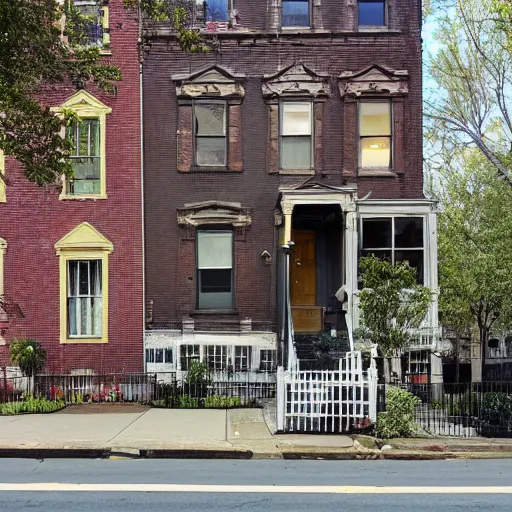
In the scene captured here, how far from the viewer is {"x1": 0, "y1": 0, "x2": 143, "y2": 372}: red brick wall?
55.3ft

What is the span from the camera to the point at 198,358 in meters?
16.9

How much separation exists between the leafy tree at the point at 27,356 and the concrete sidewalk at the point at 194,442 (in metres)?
2.81

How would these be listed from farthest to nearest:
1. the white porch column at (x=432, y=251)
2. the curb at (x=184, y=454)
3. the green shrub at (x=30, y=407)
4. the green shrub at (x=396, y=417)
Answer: the white porch column at (x=432, y=251)
the green shrub at (x=30, y=407)
the green shrub at (x=396, y=417)
the curb at (x=184, y=454)

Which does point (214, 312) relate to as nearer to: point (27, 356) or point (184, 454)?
point (27, 356)

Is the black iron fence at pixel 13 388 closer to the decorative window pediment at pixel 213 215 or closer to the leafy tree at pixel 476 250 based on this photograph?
the decorative window pediment at pixel 213 215

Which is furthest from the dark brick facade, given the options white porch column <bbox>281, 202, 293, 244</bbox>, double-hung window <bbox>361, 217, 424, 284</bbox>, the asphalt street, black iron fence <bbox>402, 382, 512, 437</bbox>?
the asphalt street

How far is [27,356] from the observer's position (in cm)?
1625

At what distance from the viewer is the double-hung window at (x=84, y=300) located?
17016 millimetres

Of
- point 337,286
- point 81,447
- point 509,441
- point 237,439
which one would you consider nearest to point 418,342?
point 337,286

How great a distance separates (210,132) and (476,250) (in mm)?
8229

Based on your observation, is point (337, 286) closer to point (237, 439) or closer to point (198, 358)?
point (198, 358)

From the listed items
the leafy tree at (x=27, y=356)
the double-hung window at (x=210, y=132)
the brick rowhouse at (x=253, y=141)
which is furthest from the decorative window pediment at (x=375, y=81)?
the leafy tree at (x=27, y=356)

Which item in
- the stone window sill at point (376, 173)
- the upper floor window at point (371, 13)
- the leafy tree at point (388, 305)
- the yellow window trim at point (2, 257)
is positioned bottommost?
the leafy tree at point (388, 305)

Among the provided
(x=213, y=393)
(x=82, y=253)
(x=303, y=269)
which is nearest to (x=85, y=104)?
(x=82, y=253)
